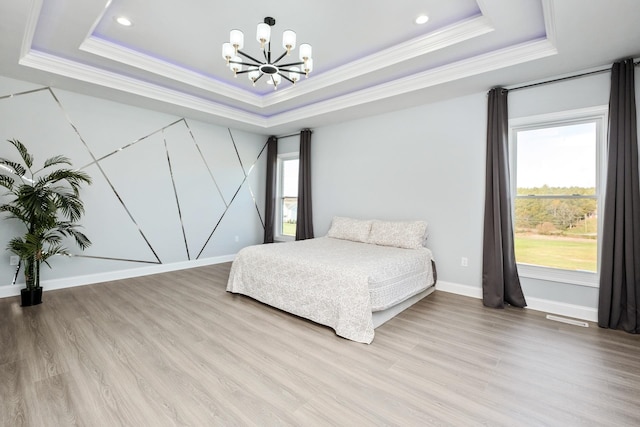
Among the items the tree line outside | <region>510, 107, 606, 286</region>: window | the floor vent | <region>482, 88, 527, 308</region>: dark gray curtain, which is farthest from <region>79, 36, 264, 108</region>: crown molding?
the floor vent

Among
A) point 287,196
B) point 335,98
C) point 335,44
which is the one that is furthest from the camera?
point 287,196

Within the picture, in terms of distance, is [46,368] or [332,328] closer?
[46,368]

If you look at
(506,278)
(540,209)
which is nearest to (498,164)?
(540,209)

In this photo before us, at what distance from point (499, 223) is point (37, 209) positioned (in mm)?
5068

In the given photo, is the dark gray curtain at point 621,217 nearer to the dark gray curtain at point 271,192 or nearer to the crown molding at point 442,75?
the crown molding at point 442,75

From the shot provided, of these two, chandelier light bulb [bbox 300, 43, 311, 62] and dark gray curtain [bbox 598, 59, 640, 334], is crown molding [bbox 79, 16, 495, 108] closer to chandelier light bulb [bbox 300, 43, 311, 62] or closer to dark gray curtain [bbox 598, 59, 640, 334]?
chandelier light bulb [bbox 300, 43, 311, 62]

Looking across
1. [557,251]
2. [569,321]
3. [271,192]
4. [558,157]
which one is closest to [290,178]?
[271,192]

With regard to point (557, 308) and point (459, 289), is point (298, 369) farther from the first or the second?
point (557, 308)

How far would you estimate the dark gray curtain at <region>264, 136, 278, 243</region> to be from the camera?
621 cm

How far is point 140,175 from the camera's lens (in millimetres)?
4562

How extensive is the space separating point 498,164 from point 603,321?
182 cm

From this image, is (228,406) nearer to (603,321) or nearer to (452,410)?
(452,410)

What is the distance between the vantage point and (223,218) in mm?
5691

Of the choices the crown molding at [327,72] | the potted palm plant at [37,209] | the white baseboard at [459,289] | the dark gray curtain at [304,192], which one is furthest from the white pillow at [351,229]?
the potted palm plant at [37,209]
